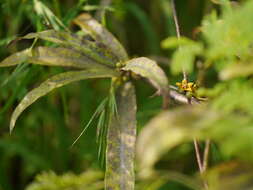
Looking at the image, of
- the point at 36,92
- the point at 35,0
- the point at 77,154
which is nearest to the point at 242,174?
the point at 36,92

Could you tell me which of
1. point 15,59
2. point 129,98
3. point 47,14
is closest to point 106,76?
→ point 129,98

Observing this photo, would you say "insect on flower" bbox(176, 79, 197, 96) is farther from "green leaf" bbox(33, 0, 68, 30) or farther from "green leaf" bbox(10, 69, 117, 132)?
"green leaf" bbox(33, 0, 68, 30)

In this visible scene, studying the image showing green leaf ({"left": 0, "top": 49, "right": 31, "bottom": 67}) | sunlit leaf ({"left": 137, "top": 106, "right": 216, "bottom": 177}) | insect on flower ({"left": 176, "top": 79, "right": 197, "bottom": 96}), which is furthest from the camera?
green leaf ({"left": 0, "top": 49, "right": 31, "bottom": 67})

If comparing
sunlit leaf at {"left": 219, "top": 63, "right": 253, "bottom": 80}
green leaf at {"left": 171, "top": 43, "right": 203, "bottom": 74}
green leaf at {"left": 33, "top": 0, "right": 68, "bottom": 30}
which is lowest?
green leaf at {"left": 33, "top": 0, "right": 68, "bottom": 30}

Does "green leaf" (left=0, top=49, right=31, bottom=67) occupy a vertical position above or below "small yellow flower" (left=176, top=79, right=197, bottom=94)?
above

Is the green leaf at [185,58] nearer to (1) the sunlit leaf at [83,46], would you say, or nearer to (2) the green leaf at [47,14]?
(1) the sunlit leaf at [83,46]

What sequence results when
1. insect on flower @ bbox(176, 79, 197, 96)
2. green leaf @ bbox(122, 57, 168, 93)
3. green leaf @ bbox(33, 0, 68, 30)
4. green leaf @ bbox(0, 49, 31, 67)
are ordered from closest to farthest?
green leaf @ bbox(122, 57, 168, 93), insect on flower @ bbox(176, 79, 197, 96), green leaf @ bbox(0, 49, 31, 67), green leaf @ bbox(33, 0, 68, 30)

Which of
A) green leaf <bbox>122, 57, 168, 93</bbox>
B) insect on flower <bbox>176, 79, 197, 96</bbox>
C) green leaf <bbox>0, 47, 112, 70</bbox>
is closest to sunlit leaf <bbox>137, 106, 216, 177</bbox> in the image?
green leaf <bbox>122, 57, 168, 93</bbox>
